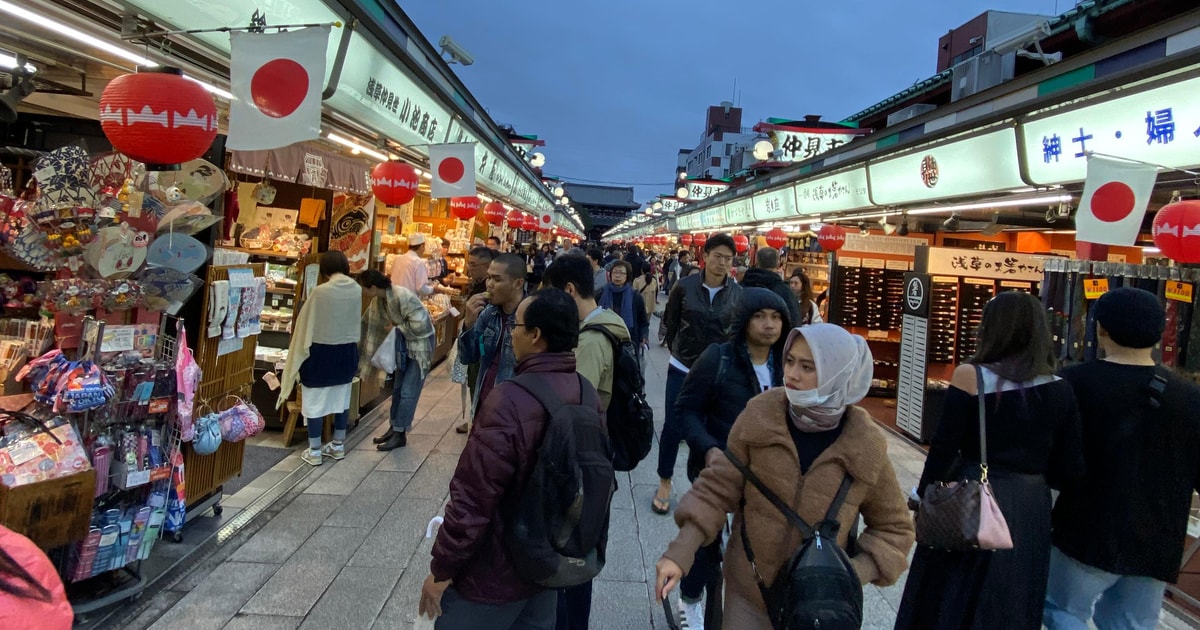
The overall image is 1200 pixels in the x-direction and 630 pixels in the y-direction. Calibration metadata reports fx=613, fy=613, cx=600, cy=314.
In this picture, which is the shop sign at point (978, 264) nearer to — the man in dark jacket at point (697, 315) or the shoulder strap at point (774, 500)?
the man in dark jacket at point (697, 315)

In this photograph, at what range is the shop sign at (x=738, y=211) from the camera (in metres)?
14.9

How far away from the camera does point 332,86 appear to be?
442cm

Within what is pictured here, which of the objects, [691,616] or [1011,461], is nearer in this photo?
[1011,461]

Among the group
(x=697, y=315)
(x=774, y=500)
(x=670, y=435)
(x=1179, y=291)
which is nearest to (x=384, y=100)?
(x=697, y=315)

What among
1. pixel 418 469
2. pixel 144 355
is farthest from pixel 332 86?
pixel 418 469

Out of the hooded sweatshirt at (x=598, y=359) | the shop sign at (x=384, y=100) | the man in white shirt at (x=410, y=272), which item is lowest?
the hooded sweatshirt at (x=598, y=359)

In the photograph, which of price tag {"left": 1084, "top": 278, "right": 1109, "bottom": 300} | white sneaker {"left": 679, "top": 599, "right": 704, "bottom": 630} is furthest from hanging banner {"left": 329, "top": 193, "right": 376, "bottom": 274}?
price tag {"left": 1084, "top": 278, "right": 1109, "bottom": 300}

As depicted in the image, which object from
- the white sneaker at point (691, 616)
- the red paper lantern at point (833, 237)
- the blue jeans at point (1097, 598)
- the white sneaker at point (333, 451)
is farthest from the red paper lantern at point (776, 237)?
the white sneaker at point (691, 616)

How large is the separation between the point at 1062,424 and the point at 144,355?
4716mm

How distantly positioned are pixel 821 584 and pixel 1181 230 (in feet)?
Result: 14.2

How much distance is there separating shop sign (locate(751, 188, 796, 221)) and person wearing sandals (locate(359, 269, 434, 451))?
808cm

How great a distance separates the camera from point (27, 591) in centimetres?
118

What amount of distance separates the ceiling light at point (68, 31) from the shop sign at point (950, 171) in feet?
21.4

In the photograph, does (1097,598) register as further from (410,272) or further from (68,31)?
(410,272)
